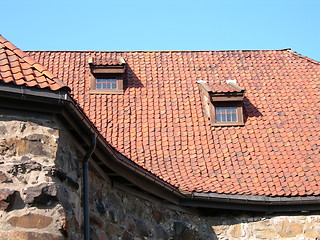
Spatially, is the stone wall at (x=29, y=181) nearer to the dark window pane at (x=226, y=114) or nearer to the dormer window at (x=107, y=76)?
the dark window pane at (x=226, y=114)

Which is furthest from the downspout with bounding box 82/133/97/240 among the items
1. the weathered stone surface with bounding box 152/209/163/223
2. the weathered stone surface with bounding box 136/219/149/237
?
the weathered stone surface with bounding box 152/209/163/223

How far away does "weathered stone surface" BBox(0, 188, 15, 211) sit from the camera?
543 centimetres

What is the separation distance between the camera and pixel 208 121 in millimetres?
10898

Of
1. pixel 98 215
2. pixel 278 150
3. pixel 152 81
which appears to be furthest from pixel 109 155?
pixel 152 81

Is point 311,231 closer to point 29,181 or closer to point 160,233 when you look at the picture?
point 160,233

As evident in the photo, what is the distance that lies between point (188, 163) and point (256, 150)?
3.93 ft

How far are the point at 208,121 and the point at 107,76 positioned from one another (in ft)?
7.76

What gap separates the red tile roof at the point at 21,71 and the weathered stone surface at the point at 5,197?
1003 millimetres

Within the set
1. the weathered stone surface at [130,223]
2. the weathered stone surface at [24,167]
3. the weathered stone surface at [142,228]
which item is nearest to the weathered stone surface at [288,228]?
the weathered stone surface at [142,228]

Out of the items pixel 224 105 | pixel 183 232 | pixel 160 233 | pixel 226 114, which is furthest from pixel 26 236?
pixel 224 105

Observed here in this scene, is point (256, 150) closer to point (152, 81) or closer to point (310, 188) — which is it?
point (310, 188)

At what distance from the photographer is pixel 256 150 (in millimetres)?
10078

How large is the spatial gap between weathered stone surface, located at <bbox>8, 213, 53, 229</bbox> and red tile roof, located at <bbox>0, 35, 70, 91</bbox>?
3.94 ft

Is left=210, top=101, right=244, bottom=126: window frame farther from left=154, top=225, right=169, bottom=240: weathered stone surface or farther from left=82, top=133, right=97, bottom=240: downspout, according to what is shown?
left=82, top=133, right=97, bottom=240: downspout
